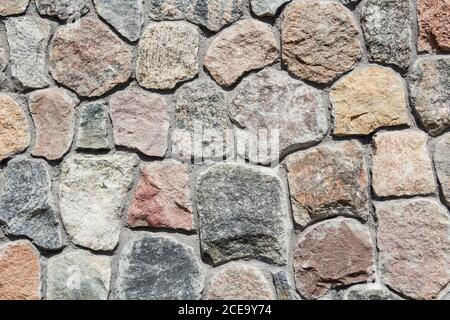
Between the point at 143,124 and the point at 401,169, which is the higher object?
the point at 143,124

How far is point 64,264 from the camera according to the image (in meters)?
1.75

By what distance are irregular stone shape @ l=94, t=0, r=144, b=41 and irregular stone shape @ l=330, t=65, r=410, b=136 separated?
637mm

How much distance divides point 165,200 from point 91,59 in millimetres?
487

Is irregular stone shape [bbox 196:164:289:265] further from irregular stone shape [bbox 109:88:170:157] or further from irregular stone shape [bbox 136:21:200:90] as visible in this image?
irregular stone shape [bbox 136:21:200:90]

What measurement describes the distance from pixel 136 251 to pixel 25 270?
13.8 inches

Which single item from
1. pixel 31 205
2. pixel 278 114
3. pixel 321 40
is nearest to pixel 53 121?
pixel 31 205

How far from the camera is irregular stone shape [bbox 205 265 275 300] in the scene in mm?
1697

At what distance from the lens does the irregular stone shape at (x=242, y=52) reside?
5.64 feet

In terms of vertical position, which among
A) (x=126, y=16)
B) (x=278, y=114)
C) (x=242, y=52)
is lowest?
(x=278, y=114)

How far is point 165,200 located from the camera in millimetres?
1721

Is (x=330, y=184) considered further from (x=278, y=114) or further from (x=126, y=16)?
(x=126, y=16)

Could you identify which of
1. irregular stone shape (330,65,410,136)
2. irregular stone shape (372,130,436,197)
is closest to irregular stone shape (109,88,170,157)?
irregular stone shape (330,65,410,136)

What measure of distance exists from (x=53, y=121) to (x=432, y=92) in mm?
1140

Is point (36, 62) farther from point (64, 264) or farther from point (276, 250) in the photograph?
point (276, 250)
